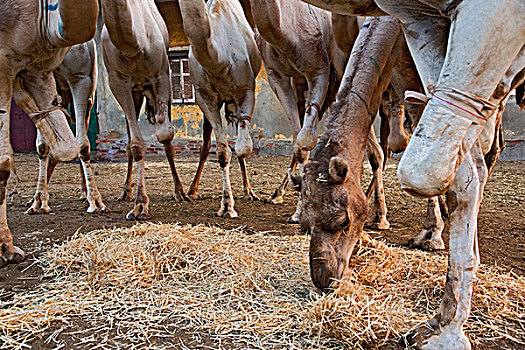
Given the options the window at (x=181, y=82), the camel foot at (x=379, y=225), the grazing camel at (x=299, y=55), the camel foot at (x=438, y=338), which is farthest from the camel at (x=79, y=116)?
the window at (x=181, y=82)

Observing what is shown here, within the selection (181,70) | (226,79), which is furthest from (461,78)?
(181,70)

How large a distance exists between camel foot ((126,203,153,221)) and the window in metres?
10.1

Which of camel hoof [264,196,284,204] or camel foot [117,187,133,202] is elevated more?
camel hoof [264,196,284,204]

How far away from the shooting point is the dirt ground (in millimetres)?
3215

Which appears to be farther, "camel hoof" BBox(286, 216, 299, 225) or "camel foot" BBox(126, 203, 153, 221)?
"camel foot" BBox(126, 203, 153, 221)

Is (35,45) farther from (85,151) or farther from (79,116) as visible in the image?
(85,151)

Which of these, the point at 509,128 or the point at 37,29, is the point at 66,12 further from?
the point at 509,128

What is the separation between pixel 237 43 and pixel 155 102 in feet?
4.14

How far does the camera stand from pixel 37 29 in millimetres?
3031

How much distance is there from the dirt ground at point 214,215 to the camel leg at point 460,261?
50.5 inches

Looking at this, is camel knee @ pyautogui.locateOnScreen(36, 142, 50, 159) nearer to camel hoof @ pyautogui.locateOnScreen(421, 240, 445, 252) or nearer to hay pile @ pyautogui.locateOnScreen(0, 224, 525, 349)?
hay pile @ pyautogui.locateOnScreen(0, 224, 525, 349)

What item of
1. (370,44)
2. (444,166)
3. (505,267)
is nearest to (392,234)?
(505,267)

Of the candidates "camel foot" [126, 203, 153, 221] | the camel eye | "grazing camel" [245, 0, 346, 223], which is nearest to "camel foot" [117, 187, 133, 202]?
"camel foot" [126, 203, 153, 221]

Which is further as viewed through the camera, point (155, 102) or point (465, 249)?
point (155, 102)
